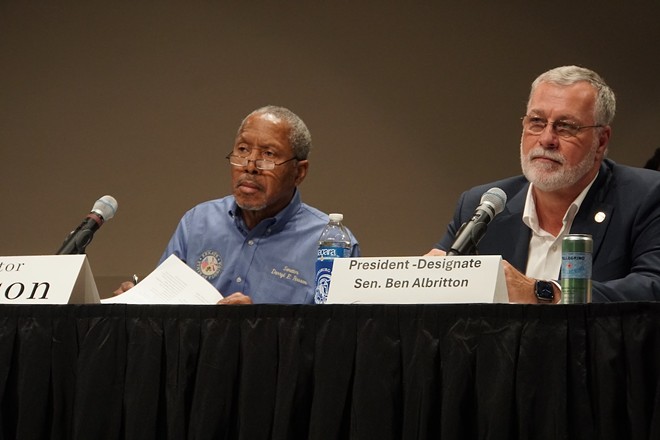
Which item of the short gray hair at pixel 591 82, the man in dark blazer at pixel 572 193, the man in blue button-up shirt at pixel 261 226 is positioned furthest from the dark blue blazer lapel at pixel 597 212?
the man in blue button-up shirt at pixel 261 226

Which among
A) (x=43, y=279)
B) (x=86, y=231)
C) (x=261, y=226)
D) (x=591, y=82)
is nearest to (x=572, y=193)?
(x=591, y=82)

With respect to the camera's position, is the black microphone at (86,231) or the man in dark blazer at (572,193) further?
the man in dark blazer at (572,193)

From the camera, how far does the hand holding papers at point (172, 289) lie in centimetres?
242

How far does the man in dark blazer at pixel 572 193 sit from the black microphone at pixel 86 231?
97 cm

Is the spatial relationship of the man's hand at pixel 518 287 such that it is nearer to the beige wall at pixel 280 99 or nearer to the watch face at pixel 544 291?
the watch face at pixel 544 291

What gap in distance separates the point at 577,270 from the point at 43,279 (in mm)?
1121

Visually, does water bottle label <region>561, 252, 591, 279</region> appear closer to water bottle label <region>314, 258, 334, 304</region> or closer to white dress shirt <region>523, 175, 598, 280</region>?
water bottle label <region>314, 258, 334, 304</region>

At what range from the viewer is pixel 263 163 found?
3418 mm

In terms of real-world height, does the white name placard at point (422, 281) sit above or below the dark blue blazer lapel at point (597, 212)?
below

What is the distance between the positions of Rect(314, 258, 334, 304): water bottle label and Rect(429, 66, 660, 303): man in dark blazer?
478 millimetres

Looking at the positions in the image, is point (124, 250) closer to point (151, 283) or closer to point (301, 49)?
point (301, 49)

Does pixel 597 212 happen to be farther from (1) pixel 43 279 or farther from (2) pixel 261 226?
(1) pixel 43 279

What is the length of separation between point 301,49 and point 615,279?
261 centimetres

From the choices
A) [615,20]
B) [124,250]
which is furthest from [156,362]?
[615,20]
